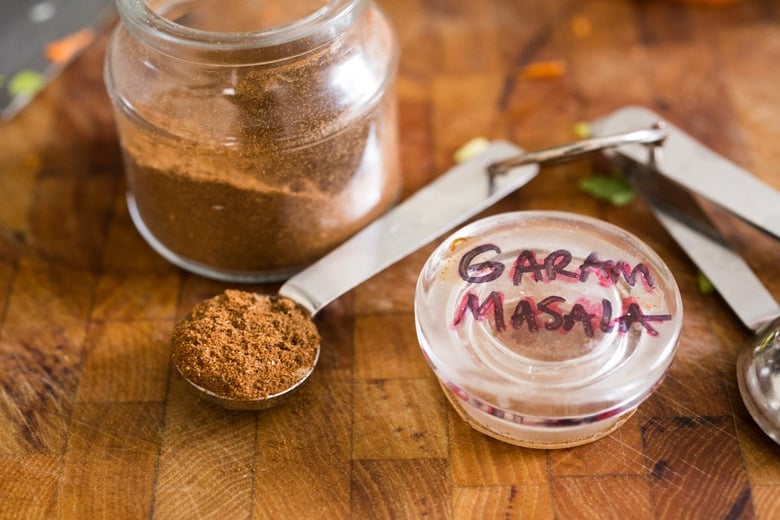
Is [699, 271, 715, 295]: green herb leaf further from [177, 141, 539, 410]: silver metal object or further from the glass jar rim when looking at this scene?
the glass jar rim

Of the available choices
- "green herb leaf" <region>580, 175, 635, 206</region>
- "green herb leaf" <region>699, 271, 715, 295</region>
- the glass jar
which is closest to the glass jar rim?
the glass jar

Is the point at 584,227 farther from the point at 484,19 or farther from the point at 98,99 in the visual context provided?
the point at 98,99

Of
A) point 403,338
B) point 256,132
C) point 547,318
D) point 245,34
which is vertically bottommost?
point 403,338

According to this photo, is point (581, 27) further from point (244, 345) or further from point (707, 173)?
point (244, 345)

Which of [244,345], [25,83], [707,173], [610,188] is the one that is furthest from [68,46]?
[707,173]

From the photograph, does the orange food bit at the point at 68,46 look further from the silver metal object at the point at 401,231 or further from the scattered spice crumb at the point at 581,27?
the scattered spice crumb at the point at 581,27
